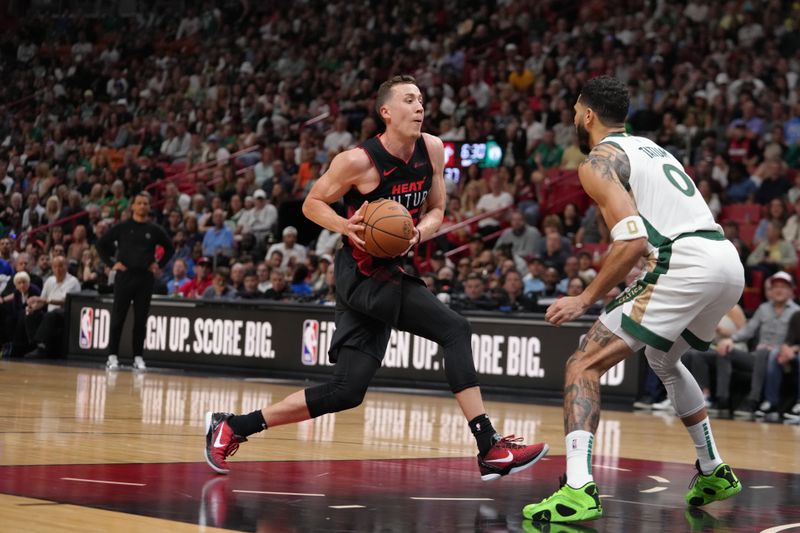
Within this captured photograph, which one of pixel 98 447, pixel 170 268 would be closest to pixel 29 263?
pixel 170 268

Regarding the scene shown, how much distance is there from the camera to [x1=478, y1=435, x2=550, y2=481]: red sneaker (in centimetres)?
600

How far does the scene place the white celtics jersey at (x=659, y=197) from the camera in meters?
5.55

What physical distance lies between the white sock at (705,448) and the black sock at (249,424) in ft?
7.14

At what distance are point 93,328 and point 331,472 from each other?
12209mm

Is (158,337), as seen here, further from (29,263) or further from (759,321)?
(759,321)

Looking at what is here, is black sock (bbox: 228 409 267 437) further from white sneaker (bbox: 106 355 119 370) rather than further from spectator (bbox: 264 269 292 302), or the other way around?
spectator (bbox: 264 269 292 302)

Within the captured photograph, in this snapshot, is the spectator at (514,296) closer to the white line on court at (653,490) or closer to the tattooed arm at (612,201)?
the white line on court at (653,490)

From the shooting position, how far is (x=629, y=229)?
5.33 meters

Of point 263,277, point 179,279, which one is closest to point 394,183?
point 263,277

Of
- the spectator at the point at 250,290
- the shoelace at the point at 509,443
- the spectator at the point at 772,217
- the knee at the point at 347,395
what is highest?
the spectator at the point at 772,217

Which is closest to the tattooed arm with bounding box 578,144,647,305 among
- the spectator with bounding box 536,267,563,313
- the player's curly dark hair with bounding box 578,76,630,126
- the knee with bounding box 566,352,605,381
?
the player's curly dark hair with bounding box 578,76,630,126

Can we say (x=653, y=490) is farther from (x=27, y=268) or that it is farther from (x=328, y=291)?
(x=27, y=268)

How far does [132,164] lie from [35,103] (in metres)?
6.41

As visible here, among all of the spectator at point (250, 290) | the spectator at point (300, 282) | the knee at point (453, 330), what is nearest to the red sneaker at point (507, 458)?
the knee at point (453, 330)
